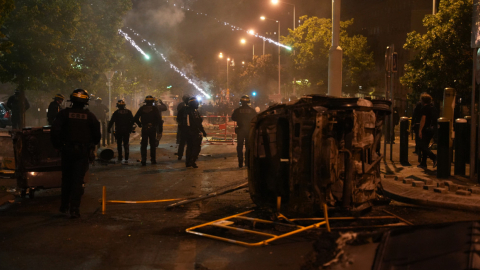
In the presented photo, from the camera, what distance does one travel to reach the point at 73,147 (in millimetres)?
6344

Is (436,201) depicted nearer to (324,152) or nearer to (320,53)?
(324,152)

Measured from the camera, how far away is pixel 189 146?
12.2m

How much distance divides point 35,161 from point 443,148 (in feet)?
24.6

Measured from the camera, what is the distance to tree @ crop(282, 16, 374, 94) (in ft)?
107

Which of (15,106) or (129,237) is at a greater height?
(15,106)

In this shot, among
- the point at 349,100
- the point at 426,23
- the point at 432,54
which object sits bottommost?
the point at 349,100

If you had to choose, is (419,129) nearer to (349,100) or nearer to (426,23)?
(349,100)

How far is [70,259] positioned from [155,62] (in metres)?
63.2

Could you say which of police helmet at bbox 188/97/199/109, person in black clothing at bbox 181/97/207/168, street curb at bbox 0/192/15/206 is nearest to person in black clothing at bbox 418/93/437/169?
person in black clothing at bbox 181/97/207/168

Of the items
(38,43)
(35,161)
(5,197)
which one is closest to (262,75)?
(38,43)

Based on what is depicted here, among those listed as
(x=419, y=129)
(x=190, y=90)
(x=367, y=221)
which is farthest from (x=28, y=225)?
(x=190, y=90)

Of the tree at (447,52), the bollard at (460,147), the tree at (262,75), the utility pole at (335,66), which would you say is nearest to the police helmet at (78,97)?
the utility pole at (335,66)

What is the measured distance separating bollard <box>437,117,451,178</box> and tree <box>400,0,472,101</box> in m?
9.02

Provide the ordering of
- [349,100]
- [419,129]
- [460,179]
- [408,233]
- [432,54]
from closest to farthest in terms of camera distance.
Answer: [408,233] < [349,100] < [460,179] < [419,129] < [432,54]
